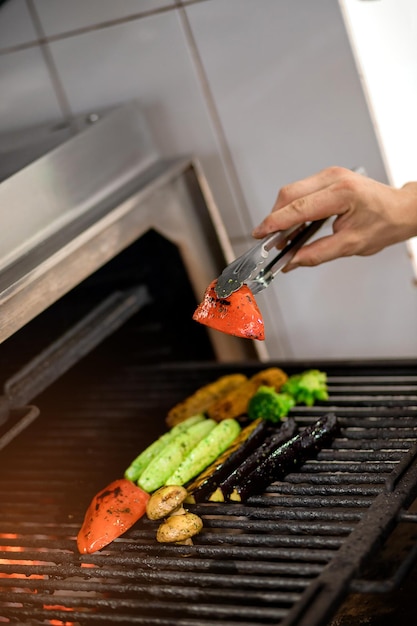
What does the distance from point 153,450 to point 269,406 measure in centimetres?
27

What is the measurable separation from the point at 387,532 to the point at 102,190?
1.12 m

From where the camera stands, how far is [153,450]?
196cm

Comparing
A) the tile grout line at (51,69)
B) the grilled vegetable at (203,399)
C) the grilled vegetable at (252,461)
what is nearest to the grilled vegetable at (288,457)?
the grilled vegetable at (252,461)

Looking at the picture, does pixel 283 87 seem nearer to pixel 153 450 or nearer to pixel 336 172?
pixel 336 172

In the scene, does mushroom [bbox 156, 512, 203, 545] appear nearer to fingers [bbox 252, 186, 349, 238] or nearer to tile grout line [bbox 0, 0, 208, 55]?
fingers [bbox 252, 186, 349, 238]

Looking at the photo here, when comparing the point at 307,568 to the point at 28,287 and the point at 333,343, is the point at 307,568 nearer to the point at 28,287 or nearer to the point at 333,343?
the point at 28,287

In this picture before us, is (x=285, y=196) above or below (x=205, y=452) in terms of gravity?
above

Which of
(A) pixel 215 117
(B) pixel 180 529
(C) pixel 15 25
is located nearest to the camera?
(B) pixel 180 529

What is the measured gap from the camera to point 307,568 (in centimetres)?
140

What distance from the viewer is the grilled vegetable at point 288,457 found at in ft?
5.63

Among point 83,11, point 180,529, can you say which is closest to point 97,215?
point 83,11

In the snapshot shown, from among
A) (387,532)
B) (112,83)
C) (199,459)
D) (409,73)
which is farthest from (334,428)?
(112,83)

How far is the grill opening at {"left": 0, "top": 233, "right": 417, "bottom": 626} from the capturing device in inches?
56.4

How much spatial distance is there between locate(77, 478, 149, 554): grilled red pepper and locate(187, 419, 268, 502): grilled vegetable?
11 cm
